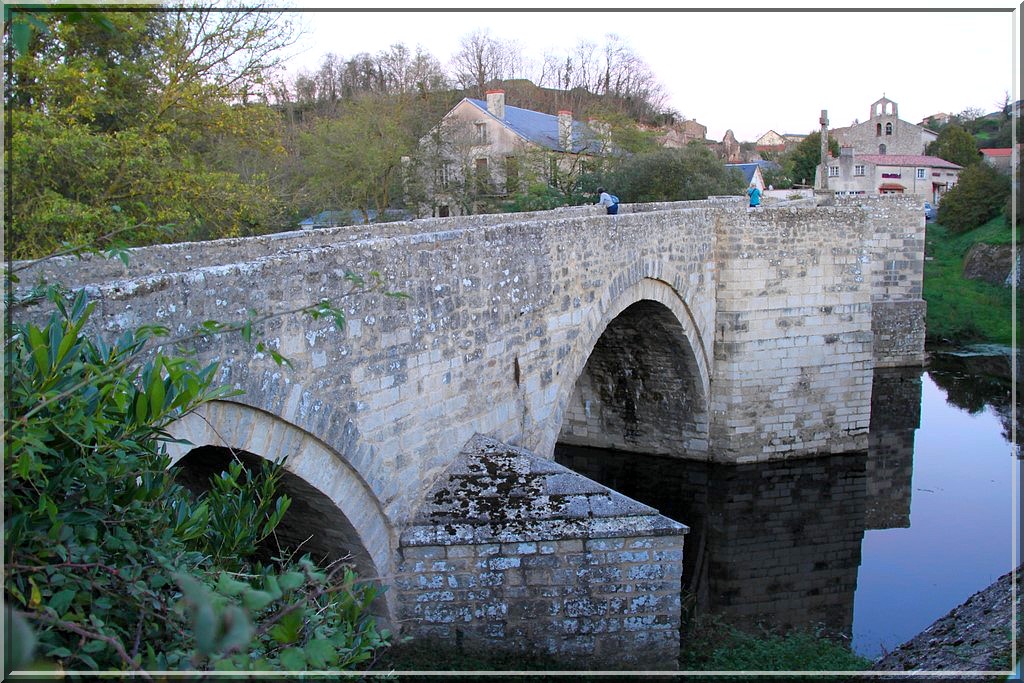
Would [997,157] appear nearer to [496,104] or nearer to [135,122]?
[496,104]

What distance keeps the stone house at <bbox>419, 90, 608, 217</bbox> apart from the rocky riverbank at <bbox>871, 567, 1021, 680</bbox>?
1670cm

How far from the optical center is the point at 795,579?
9.09m

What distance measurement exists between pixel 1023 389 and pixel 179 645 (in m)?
16.7

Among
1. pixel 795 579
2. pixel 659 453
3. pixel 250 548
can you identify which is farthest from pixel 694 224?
pixel 250 548

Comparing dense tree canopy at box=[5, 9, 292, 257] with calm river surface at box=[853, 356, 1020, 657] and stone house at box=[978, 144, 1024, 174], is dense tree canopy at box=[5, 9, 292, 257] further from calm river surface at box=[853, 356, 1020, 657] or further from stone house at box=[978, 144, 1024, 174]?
stone house at box=[978, 144, 1024, 174]

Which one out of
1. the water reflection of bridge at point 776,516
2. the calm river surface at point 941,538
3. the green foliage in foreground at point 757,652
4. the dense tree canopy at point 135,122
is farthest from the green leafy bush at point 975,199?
the green foliage in foreground at point 757,652

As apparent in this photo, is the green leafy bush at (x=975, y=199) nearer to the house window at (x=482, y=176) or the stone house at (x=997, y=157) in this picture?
the stone house at (x=997, y=157)

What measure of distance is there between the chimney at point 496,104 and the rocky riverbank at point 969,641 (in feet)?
63.7

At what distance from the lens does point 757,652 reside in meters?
6.57

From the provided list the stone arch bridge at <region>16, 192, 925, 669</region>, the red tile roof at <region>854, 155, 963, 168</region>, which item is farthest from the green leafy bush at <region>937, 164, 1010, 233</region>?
the stone arch bridge at <region>16, 192, 925, 669</region>

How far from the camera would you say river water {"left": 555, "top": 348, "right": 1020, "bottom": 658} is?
27.7 ft

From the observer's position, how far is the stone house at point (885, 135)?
125ft

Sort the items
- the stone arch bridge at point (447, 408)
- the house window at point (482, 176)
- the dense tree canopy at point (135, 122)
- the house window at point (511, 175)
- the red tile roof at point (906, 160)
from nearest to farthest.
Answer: the stone arch bridge at point (447, 408), the dense tree canopy at point (135, 122), the house window at point (482, 176), the house window at point (511, 175), the red tile roof at point (906, 160)

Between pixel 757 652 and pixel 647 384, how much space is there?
598 cm
